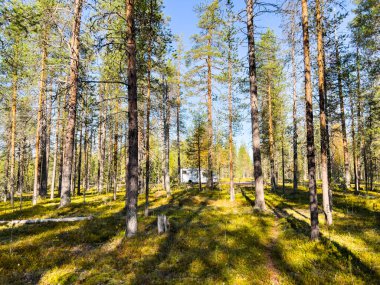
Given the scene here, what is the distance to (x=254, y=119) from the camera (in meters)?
14.6

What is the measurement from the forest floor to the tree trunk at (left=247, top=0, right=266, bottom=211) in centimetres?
213

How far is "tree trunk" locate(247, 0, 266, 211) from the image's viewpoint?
46.1 feet

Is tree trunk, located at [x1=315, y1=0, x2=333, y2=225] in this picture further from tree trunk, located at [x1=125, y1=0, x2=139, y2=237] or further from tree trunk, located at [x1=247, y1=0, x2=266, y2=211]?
tree trunk, located at [x1=125, y1=0, x2=139, y2=237]

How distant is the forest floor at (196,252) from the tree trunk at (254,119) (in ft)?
6.98

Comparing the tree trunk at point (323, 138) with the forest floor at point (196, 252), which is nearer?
the forest floor at point (196, 252)

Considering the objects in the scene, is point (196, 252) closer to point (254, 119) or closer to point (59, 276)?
point (59, 276)

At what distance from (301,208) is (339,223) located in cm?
413

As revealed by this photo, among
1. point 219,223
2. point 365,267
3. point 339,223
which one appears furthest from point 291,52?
point 365,267

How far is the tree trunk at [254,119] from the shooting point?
1404 cm

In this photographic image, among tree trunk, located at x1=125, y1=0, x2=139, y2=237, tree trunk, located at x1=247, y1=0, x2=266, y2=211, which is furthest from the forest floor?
tree trunk, located at x1=247, y1=0, x2=266, y2=211

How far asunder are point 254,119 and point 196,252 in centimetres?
932

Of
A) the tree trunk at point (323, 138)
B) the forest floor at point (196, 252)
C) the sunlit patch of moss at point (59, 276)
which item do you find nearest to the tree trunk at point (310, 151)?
the forest floor at point (196, 252)

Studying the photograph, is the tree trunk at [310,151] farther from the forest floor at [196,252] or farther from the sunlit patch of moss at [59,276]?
the sunlit patch of moss at [59,276]

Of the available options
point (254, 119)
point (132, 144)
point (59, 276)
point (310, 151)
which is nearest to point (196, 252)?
point (59, 276)
